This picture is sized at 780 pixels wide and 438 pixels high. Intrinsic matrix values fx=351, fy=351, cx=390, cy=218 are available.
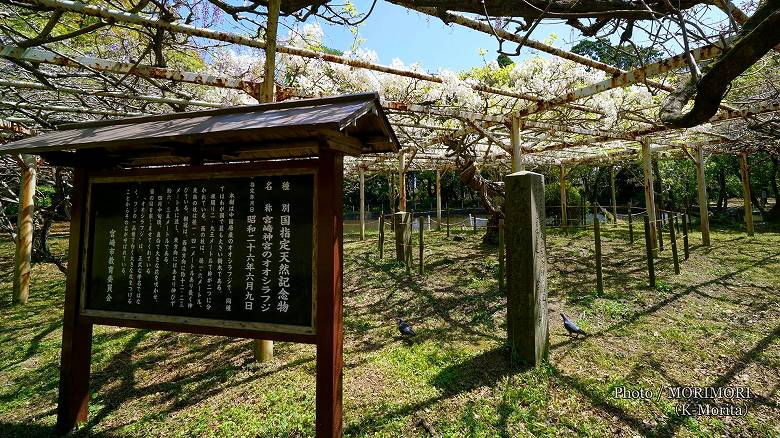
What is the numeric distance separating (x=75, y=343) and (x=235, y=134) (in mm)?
2704

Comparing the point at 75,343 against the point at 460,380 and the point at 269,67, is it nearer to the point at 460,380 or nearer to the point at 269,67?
the point at 269,67

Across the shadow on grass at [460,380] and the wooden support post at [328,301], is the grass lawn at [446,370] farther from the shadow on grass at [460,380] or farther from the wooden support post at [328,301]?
the wooden support post at [328,301]

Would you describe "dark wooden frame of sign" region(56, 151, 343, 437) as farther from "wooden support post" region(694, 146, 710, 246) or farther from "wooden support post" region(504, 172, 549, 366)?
"wooden support post" region(694, 146, 710, 246)

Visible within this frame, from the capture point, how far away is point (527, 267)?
4.16 m

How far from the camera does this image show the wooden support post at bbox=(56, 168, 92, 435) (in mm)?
3318

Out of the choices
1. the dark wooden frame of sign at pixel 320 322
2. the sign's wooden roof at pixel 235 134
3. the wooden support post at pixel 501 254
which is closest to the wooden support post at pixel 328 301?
the dark wooden frame of sign at pixel 320 322

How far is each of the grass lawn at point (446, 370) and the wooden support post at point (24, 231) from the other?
360mm

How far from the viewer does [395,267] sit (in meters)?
9.79

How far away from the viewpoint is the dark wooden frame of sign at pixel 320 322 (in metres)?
2.79

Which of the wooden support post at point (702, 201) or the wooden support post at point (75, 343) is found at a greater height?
the wooden support post at point (702, 201)

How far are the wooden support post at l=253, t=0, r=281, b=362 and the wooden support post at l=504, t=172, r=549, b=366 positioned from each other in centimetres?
310

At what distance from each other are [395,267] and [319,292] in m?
7.05

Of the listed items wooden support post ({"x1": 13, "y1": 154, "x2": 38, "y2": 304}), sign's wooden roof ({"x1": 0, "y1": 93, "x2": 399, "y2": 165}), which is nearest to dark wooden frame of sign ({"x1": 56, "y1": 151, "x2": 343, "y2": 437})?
sign's wooden roof ({"x1": 0, "y1": 93, "x2": 399, "y2": 165})

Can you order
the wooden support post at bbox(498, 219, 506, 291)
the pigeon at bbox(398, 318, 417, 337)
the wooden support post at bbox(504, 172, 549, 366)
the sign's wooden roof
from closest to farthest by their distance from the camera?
the sign's wooden roof
the wooden support post at bbox(504, 172, 549, 366)
the pigeon at bbox(398, 318, 417, 337)
the wooden support post at bbox(498, 219, 506, 291)
